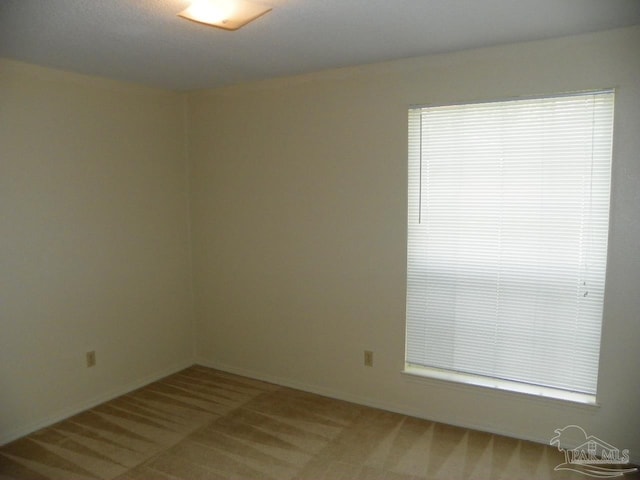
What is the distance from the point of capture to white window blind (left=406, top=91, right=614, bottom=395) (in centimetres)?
265

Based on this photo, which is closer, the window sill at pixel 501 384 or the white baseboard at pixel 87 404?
the window sill at pixel 501 384

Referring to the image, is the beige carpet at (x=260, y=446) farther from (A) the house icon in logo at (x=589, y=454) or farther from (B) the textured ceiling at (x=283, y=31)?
(B) the textured ceiling at (x=283, y=31)

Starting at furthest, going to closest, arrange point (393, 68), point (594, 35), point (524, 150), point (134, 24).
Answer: point (393, 68) < point (524, 150) < point (594, 35) < point (134, 24)

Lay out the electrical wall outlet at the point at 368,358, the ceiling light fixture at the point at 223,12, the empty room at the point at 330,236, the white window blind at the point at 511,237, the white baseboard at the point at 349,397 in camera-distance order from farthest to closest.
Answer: the electrical wall outlet at the point at 368,358, the white baseboard at the point at 349,397, the white window blind at the point at 511,237, the empty room at the point at 330,236, the ceiling light fixture at the point at 223,12

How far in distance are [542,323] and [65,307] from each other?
10.5 feet

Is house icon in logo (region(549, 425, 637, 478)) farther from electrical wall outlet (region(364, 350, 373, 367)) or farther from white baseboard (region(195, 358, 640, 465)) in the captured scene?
electrical wall outlet (region(364, 350, 373, 367))

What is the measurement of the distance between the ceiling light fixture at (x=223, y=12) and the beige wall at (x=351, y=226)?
1311 mm

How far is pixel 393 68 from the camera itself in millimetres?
Result: 3064

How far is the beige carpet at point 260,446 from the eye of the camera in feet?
8.50

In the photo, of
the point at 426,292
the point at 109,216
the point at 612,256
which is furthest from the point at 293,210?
the point at 612,256

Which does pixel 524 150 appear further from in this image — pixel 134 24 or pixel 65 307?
pixel 65 307

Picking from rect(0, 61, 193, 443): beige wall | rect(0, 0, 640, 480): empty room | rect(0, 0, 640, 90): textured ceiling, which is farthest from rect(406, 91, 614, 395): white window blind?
rect(0, 61, 193, 443): beige wall

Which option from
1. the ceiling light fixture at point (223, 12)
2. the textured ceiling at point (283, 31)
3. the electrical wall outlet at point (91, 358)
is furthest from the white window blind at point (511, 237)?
the electrical wall outlet at point (91, 358)

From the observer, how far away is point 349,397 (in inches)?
136
